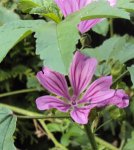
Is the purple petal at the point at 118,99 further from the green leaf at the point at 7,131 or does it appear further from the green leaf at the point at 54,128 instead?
the green leaf at the point at 54,128

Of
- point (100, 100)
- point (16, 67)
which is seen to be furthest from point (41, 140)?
point (100, 100)

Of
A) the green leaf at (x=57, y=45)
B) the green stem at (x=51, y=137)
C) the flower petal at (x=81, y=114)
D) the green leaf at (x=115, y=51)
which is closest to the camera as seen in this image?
the green leaf at (x=57, y=45)

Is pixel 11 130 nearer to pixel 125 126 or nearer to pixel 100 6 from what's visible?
pixel 100 6

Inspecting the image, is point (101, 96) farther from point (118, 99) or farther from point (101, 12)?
point (101, 12)

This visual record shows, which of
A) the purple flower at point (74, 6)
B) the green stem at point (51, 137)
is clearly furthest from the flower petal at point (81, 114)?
the green stem at point (51, 137)

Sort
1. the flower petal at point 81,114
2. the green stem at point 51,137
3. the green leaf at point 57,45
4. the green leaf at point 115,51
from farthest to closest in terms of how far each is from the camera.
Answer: the green stem at point 51,137
the green leaf at point 115,51
the flower petal at point 81,114
the green leaf at point 57,45

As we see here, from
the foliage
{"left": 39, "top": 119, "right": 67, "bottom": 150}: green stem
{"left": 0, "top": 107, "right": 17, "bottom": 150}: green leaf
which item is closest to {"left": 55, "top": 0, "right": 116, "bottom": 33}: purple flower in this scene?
the foliage

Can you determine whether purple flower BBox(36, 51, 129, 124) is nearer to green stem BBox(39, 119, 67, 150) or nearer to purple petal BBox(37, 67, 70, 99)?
purple petal BBox(37, 67, 70, 99)
